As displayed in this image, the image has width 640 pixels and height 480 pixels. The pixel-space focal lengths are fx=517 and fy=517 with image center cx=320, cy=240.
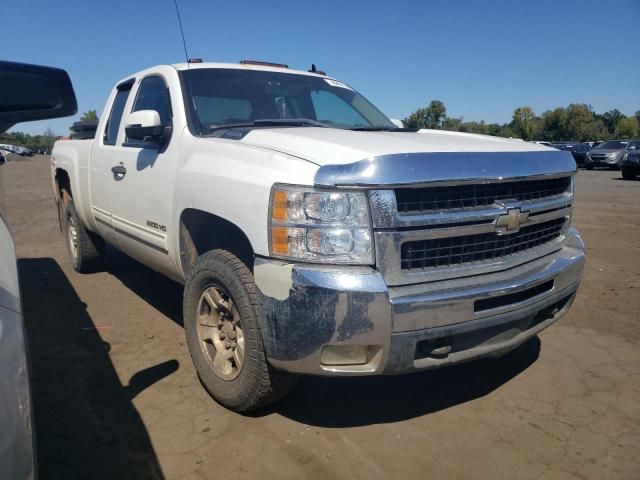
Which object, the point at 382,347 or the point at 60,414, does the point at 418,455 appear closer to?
the point at 382,347

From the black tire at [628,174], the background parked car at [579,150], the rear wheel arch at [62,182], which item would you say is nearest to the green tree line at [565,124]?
the background parked car at [579,150]

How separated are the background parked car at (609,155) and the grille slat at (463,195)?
87.2 ft

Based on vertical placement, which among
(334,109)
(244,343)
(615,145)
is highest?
(334,109)

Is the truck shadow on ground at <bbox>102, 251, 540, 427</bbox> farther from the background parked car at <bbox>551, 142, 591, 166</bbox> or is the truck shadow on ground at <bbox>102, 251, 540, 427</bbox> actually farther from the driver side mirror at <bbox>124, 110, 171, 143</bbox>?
the background parked car at <bbox>551, 142, 591, 166</bbox>

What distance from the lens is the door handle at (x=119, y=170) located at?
12.9 feet

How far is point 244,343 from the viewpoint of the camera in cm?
254

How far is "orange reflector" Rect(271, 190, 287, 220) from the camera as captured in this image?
2295 millimetres

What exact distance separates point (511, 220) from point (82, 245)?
4478 millimetres

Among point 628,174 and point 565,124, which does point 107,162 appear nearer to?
point 628,174

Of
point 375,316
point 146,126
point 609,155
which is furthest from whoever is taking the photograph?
point 609,155

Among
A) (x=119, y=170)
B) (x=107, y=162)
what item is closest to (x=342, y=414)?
(x=119, y=170)

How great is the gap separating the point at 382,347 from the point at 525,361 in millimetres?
1724

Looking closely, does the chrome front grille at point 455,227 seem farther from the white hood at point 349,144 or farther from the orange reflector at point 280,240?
the orange reflector at point 280,240

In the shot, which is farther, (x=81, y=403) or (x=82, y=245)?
(x=82, y=245)
